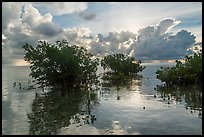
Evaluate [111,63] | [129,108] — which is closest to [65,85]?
[129,108]

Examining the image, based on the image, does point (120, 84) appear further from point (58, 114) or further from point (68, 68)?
point (58, 114)

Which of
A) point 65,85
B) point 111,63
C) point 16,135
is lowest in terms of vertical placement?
point 16,135

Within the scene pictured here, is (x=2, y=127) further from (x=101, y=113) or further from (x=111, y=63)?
(x=111, y=63)

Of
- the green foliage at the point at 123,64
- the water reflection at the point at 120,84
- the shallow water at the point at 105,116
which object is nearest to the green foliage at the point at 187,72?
the water reflection at the point at 120,84

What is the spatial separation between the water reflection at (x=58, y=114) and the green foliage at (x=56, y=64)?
1223cm

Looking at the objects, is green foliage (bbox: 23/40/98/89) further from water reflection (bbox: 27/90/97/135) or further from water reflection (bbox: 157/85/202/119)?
water reflection (bbox: 157/85/202/119)

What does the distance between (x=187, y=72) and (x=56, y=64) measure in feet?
78.4

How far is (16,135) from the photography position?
84.3 feet

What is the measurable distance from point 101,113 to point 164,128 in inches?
379

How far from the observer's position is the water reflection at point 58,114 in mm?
28147

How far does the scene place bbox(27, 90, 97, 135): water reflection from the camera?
2815cm

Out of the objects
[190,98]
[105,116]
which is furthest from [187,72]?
[105,116]

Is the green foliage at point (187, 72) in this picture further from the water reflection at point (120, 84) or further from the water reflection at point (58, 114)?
the water reflection at point (58, 114)

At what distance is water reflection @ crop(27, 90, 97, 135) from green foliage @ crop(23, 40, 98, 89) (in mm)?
12233
